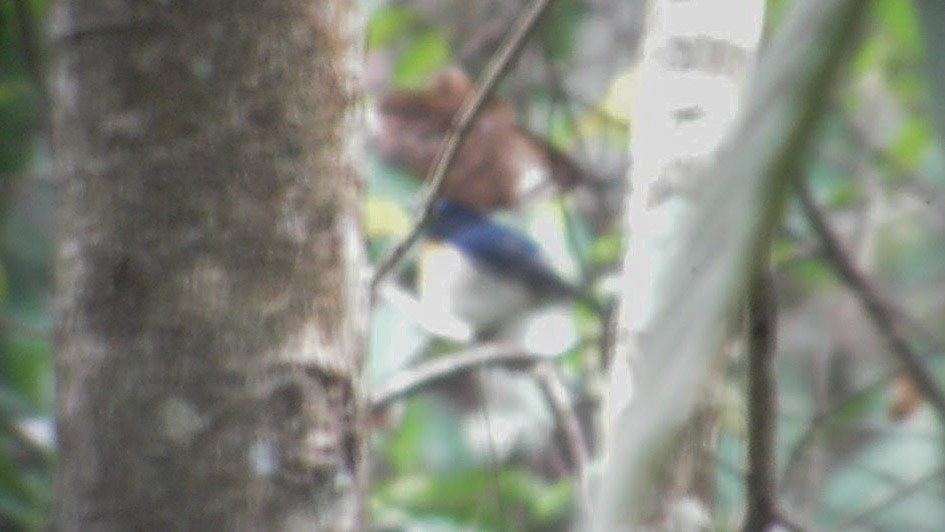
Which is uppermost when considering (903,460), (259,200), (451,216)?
(451,216)

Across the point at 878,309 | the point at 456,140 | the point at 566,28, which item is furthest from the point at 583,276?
the point at 456,140

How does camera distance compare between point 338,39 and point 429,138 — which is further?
point 429,138

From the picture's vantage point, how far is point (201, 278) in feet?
2.96

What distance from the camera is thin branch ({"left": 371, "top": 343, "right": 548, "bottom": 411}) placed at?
156 centimetres

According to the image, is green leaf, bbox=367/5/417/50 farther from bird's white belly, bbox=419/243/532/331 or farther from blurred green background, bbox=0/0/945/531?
bird's white belly, bbox=419/243/532/331

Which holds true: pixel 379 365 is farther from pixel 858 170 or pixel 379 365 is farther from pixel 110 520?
pixel 110 520

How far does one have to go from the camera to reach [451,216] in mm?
3484

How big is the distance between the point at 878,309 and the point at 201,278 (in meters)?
1.51

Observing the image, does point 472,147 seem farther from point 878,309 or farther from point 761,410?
point 761,410

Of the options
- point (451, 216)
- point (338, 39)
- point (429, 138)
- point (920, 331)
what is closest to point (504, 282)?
point (451, 216)

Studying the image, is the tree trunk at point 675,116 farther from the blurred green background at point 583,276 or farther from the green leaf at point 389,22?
the green leaf at point 389,22

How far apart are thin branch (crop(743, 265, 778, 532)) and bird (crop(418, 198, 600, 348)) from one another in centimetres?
236

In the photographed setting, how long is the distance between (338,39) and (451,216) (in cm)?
249

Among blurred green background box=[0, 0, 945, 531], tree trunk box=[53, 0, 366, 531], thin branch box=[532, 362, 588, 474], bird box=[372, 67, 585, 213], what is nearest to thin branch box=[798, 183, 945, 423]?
blurred green background box=[0, 0, 945, 531]
